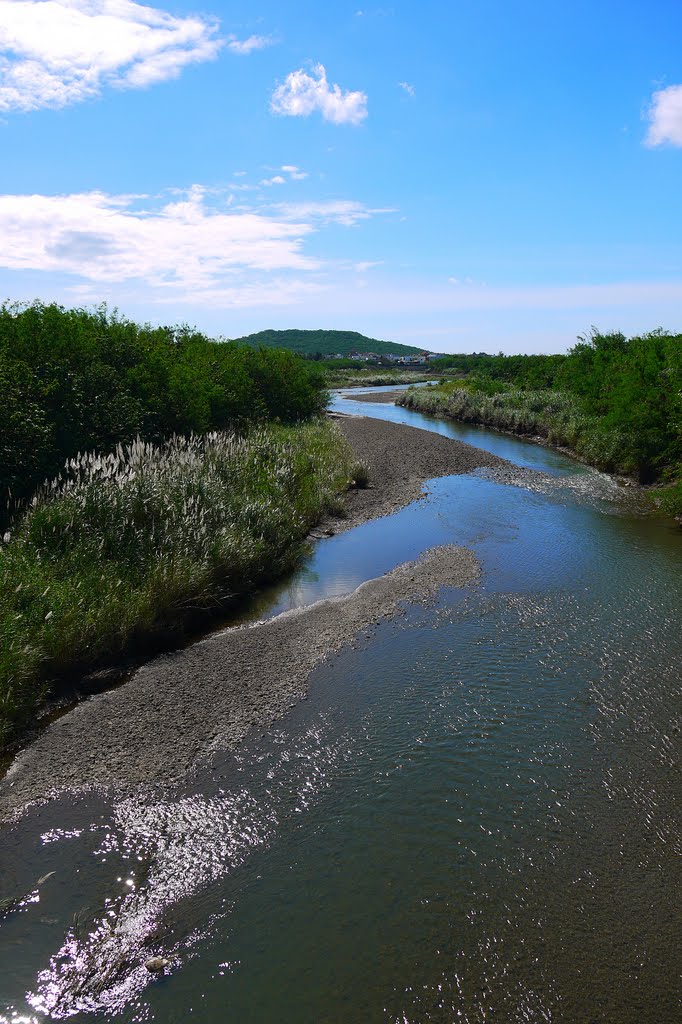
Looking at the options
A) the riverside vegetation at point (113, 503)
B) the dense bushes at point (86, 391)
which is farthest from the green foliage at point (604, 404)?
the dense bushes at point (86, 391)

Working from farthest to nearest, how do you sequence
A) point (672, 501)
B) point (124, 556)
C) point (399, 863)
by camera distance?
1. point (672, 501)
2. point (124, 556)
3. point (399, 863)

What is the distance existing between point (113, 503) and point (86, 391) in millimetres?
6015

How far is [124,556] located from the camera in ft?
39.3

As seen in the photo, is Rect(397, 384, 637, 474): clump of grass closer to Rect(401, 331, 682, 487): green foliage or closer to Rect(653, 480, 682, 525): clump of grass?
Rect(401, 331, 682, 487): green foliage

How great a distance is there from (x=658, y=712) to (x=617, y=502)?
1475cm

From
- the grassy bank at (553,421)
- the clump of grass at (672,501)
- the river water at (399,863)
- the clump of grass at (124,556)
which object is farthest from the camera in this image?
the grassy bank at (553,421)

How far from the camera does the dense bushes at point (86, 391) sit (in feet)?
44.2

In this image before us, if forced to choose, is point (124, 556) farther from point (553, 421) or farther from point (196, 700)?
point (553, 421)

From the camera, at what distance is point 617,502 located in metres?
22.7

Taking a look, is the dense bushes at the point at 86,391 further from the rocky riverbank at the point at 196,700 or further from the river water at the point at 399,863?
the river water at the point at 399,863

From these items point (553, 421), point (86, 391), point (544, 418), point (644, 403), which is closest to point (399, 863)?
point (86, 391)

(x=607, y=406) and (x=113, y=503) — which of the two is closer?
(x=113, y=503)

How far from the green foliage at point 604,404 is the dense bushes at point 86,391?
16097 millimetres

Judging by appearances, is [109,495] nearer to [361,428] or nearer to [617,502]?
[617,502]
